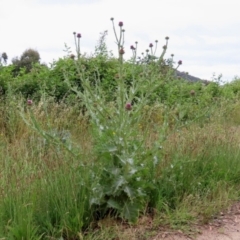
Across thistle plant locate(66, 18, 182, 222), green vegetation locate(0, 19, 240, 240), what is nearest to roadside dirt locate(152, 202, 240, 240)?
green vegetation locate(0, 19, 240, 240)

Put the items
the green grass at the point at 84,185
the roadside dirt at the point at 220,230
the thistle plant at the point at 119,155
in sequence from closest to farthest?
1. the green grass at the point at 84,185
2. the thistle plant at the point at 119,155
3. the roadside dirt at the point at 220,230

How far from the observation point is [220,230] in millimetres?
4059

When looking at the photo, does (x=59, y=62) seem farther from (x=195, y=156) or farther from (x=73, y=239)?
(x=73, y=239)

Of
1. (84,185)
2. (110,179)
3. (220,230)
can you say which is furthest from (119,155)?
(220,230)

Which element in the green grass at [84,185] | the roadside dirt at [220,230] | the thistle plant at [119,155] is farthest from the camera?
the roadside dirt at [220,230]

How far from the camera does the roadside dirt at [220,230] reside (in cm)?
378

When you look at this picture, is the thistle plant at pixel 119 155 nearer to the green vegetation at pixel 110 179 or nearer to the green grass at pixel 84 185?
the green vegetation at pixel 110 179

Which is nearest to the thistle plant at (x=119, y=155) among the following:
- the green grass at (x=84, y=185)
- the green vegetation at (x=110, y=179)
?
the green vegetation at (x=110, y=179)

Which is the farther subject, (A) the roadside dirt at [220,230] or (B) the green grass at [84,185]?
(A) the roadside dirt at [220,230]

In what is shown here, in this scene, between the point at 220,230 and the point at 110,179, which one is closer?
the point at 110,179

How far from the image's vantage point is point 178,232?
3830 mm

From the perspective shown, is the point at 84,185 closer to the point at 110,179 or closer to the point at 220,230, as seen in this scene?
the point at 110,179

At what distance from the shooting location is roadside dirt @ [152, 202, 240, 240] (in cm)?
378

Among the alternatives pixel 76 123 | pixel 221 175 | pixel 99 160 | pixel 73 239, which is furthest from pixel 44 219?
pixel 76 123
